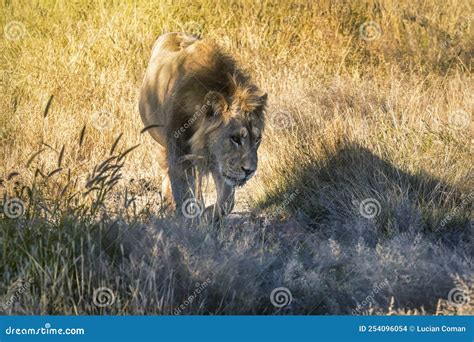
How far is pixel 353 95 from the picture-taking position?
9.11 metres

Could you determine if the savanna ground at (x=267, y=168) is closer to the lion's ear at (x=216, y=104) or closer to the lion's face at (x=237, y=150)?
the lion's face at (x=237, y=150)

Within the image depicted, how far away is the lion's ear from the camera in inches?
261

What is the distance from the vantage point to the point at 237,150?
21.6ft

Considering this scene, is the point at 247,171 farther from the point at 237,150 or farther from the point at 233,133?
the point at 233,133

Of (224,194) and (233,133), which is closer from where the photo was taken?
(233,133)

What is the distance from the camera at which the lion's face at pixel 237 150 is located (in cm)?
652

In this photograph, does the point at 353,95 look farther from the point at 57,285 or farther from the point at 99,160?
the point at 57,285

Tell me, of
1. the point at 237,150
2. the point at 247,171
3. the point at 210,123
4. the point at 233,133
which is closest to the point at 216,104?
the point at 210,123

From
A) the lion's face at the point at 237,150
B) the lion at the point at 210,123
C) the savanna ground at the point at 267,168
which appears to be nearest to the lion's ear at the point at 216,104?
Answer: the lion at the point at 210,123

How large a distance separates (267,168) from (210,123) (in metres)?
1.70

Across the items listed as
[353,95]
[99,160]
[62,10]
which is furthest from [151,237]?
[62,10]

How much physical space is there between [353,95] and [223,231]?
13.3 feet

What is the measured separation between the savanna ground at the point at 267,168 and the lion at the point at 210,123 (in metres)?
0.39

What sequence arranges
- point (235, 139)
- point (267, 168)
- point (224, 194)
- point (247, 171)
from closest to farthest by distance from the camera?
point (247, 171) → point (235, 139) → point (224, 194) → point (267, 168)
